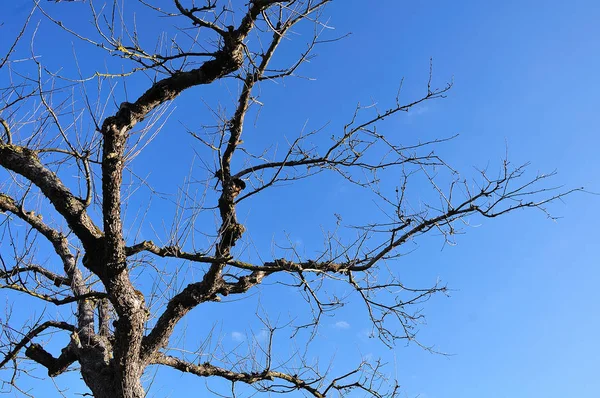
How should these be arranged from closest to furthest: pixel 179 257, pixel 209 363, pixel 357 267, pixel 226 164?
1. pixel 179 257
2. pixel 357 267
3. pixel 226 164
4. pixel 209 363

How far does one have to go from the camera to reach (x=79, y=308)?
15.1ft

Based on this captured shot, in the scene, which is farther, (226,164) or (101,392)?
(226,164)

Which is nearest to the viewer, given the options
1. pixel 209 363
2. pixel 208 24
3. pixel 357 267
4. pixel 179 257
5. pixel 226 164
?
pixel 179 257

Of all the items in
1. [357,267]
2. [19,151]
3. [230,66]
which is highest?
[230,66]

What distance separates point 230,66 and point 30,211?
6.70ft

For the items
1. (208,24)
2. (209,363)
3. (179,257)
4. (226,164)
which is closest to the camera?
(179,257)

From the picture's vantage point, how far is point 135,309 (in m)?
3.81

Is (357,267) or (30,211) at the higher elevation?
(30,211)

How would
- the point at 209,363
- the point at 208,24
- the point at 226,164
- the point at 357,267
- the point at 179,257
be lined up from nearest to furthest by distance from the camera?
the point at 179,257, the point at 208,24, the point at 357,267, the point at 226,164, the point at 209,363

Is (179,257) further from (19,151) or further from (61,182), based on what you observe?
(19,151)

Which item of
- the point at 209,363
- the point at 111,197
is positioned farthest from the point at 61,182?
the point at 209,363

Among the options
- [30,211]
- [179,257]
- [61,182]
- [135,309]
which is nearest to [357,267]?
[179,257]

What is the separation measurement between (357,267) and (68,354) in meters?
2.50

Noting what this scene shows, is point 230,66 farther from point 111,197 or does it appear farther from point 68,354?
point 68,354
